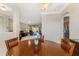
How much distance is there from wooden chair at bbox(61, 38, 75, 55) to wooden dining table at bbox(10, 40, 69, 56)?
0.05 metres

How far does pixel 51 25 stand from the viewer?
6.03 feet

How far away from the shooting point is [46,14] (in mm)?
1804

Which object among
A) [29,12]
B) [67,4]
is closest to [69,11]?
[67,4]

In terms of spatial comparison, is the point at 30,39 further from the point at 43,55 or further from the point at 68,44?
the point at 68,44

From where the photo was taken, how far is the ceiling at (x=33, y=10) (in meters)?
1.66

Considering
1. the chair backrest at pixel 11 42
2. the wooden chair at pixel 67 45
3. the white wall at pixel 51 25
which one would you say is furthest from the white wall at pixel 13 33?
the wooden chair at pixel 67 45

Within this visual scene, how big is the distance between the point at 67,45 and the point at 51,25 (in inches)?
15.1

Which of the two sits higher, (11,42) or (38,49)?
(11,42)

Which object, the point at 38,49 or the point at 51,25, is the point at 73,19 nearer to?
the point at 51,25

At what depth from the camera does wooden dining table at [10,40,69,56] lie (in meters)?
1.66

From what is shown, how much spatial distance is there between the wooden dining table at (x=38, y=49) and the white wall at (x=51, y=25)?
11cm

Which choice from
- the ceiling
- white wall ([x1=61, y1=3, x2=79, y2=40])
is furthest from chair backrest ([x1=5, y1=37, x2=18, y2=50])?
white wall ([x1=61, y1=3, x2=79, y2=40])

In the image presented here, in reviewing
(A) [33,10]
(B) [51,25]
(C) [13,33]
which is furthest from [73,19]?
(C) [13,33]

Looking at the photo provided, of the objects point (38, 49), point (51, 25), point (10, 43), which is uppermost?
point (51, 25)
